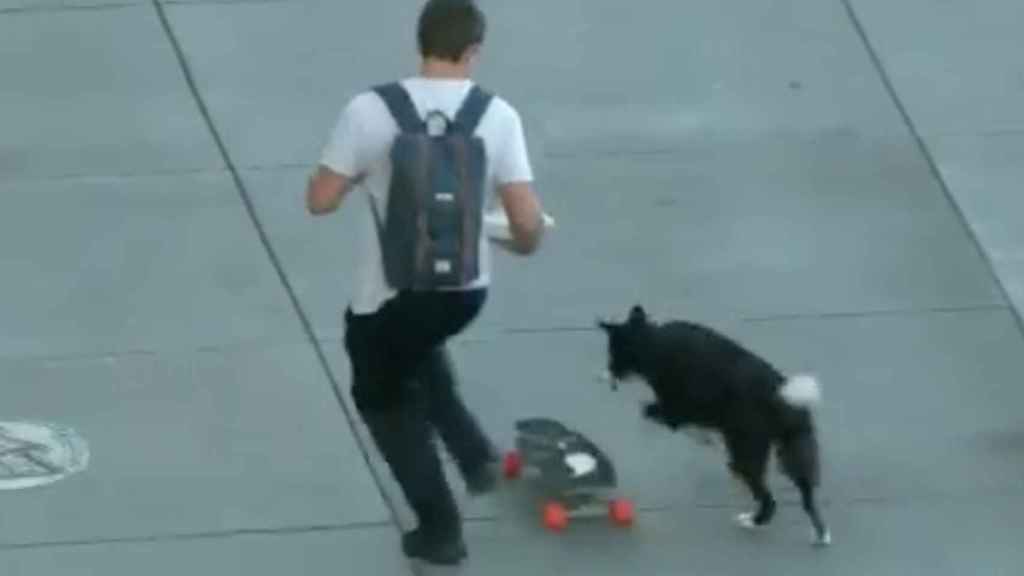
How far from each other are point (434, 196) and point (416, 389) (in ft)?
2.28

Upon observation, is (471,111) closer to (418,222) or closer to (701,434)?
(418,222)

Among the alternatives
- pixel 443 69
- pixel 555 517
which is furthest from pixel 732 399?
pixel 443 69

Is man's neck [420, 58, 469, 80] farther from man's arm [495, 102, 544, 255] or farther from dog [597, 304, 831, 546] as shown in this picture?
dog [597, 304, 831, 546]

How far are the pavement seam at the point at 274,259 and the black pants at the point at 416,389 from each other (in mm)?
310

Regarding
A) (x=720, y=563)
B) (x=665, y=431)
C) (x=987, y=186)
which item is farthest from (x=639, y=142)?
(x=720, y=563)

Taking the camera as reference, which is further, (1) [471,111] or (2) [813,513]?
(2) [813,513]

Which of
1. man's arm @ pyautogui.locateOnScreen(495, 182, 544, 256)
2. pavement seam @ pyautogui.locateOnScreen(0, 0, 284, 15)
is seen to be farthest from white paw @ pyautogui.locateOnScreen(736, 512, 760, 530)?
pavement seam @ pyautogui.locateOnScreen(0, 0, 284, 15)

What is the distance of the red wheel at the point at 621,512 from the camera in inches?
336

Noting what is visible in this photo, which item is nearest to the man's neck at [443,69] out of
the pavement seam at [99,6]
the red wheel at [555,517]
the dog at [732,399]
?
the dog at [732,399]

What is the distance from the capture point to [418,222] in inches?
306

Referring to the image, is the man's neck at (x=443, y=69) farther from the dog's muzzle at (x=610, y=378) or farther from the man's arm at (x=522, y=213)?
the dog's muzzle at (x=610, y=378)

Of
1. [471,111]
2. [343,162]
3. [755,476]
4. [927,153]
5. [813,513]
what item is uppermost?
[471,111]

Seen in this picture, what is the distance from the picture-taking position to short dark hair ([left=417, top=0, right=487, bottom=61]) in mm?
7797

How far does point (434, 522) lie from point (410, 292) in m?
0.69
